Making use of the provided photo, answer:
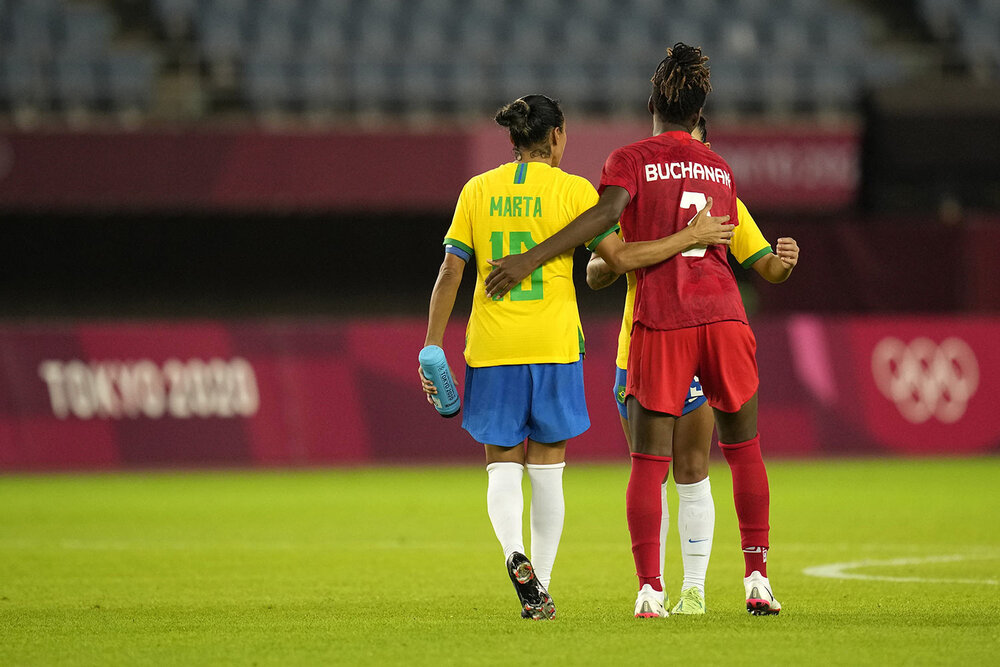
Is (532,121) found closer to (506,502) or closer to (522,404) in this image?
(522,404)

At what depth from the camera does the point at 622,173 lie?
6000 mm

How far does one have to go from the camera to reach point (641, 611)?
19.4 feet

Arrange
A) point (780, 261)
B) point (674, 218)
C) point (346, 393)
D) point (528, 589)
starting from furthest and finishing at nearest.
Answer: point (346, 393)
point (780, 261)
point (674, 218)
point (528, 589)

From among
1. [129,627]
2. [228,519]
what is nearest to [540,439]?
[129,627]

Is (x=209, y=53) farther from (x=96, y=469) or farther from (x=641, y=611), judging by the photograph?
(x=641, y=611)

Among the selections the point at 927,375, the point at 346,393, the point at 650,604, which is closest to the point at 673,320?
the point at 650,604

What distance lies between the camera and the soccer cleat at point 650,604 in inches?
232

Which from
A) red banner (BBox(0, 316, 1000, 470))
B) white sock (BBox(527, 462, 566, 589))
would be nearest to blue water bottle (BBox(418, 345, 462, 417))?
white sock (BBox(527, 462, 566, 589))

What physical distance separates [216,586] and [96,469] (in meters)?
8.78

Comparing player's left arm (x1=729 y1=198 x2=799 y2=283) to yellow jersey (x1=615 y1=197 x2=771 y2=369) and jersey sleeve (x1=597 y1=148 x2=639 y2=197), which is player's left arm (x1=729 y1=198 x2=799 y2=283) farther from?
jersey sleeve (x1=597 y1=148 x2=639 y2=197)

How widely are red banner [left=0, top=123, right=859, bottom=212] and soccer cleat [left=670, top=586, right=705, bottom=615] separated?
12.4 m

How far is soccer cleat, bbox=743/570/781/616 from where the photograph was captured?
6.03 meters

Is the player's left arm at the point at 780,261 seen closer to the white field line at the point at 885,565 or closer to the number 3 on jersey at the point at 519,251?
the number 3 on jersey at the point at 519,251

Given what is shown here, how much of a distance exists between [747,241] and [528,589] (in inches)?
66.6
